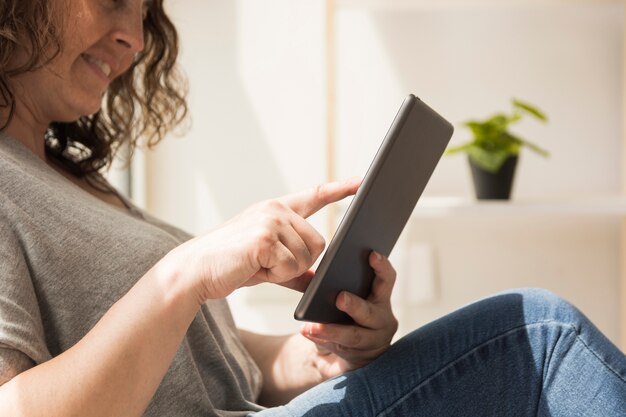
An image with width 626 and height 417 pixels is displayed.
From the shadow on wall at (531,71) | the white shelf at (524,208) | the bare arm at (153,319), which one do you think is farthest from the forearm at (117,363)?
the shadow on wall at (531,71)

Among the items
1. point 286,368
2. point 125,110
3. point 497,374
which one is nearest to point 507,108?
point 125,110

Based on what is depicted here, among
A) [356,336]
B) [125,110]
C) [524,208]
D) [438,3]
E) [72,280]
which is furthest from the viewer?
[438,3]

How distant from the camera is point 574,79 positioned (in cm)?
230

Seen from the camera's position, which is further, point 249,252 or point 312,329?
point 312,329

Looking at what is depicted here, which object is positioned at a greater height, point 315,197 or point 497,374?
point 315,197

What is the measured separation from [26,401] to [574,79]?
6.44 ft

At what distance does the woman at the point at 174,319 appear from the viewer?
29.2 inches

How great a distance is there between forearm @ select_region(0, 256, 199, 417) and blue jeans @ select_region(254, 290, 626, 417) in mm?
217

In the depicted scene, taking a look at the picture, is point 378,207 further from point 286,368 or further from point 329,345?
point 286,368

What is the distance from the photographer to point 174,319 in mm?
751

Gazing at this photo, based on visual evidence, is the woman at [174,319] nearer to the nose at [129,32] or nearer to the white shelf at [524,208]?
the nose at [129,32]

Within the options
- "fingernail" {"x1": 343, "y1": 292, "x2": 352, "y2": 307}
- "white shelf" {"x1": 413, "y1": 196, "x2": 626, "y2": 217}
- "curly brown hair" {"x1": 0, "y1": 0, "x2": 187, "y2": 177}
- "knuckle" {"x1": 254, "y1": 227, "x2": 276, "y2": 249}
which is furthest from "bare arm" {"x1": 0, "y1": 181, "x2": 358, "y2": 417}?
"white shelf" {"x1": 413, "y1": 196, "x2": 626, "y2": 217}

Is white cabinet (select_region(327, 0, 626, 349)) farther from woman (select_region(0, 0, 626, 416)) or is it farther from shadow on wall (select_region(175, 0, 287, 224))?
woman (select_region(0, 0, 626, 416))

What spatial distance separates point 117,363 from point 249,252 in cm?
16
